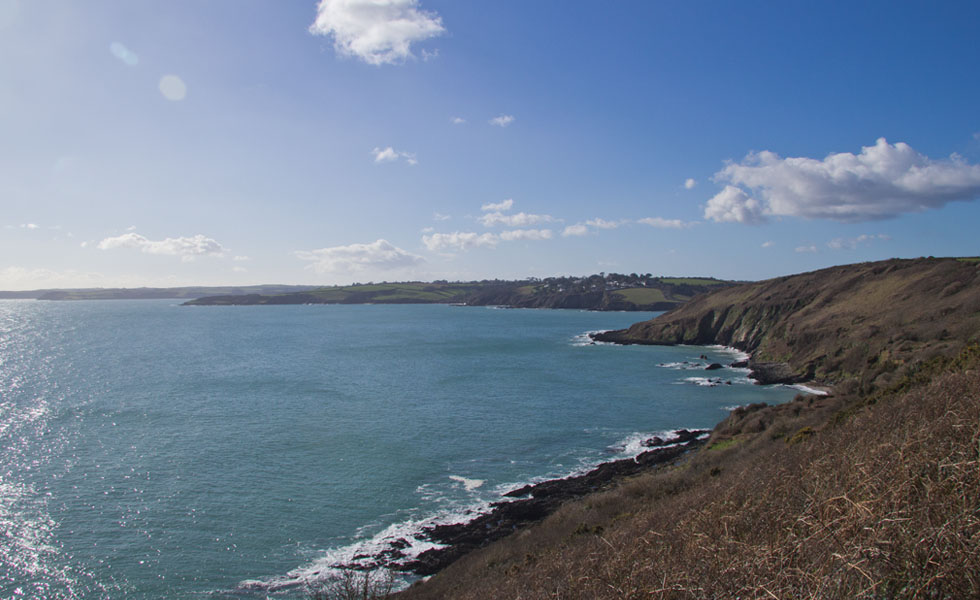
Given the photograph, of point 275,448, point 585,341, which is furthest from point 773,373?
point 275,448

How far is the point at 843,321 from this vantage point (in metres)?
66.6

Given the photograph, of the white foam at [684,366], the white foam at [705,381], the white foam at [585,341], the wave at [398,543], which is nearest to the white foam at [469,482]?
the wave at [398,543]

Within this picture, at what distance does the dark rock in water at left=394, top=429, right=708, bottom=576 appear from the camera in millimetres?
22750

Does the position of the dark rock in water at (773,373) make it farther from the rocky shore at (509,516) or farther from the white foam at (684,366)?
the rocky shore at (509,516)

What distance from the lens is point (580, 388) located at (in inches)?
2280

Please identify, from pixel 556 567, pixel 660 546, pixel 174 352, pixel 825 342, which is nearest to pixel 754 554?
pixel 660 546

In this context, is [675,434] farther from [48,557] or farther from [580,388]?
[48,557]

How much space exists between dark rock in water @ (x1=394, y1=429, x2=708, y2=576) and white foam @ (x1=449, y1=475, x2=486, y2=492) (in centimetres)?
230

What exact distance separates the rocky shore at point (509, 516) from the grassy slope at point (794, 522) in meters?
1.65

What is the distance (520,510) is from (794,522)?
19281 millimetres

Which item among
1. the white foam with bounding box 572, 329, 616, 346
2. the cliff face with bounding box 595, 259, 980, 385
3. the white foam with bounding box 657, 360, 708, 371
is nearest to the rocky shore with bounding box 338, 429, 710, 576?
the cliff face with bounding box 595, 259, 980, 385

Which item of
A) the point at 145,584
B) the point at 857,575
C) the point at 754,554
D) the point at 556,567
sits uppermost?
the point at 857,575

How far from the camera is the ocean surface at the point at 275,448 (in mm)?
22781

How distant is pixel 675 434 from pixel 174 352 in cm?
8383
